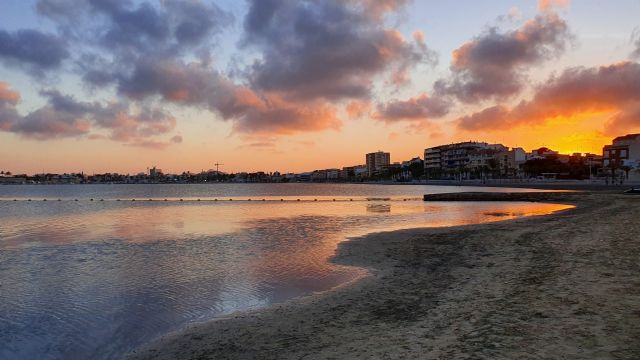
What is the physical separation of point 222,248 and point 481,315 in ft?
62.3

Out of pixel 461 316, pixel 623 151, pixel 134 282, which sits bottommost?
pixel 134 282

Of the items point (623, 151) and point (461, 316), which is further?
point (623, 151)

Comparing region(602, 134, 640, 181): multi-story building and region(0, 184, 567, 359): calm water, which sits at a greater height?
region(602, 134, 640, 181): multi-story building

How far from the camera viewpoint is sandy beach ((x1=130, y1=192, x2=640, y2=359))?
26.6 feet

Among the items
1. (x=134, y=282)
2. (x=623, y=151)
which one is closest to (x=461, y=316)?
(x=134, y=282)

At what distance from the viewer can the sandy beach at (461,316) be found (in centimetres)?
809

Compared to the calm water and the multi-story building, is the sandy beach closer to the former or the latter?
the calm water

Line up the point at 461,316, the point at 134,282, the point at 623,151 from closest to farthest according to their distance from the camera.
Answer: the point at 461,316
the point at 134,282
the point at 623,151

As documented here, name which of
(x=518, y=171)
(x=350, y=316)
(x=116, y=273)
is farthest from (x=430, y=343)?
(x=518, y=171)

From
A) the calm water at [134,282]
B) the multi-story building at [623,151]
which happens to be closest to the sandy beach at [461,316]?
the calm water at [134,282]

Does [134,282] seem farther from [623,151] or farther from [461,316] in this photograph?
[623,151]

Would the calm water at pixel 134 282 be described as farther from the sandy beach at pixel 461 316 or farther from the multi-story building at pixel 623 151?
the multi-story building at pixel 623 151

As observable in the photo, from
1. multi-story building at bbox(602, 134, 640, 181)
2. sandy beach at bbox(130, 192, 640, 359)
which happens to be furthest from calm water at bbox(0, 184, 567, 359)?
multi-story building at bbox(602, 134, 640, 181)

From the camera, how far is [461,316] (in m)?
10.2
